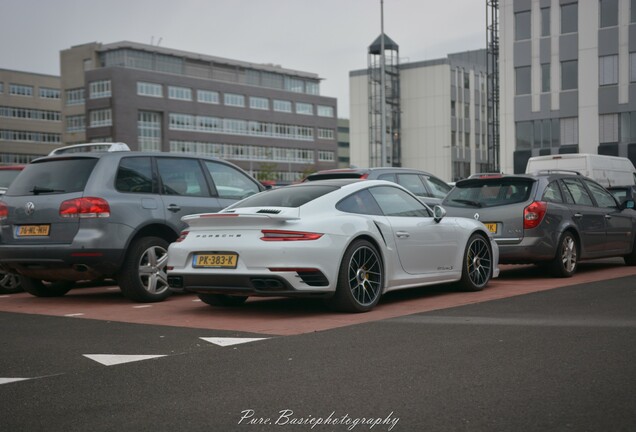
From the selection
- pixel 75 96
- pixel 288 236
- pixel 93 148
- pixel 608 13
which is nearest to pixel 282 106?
pixel 75 96

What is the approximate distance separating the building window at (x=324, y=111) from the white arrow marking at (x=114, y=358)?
123494 millimetres

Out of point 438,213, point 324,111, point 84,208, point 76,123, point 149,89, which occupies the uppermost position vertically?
point 149,89

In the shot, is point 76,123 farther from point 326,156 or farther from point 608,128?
point 608,128

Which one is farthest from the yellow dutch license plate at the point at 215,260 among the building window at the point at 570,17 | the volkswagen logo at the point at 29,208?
the building window at the point at 570,17

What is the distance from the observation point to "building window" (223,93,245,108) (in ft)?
372

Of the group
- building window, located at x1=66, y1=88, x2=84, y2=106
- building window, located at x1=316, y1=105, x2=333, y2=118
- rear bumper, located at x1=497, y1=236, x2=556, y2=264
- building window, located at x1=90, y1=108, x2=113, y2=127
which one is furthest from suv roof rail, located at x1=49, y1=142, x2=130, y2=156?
building window, located at x1=316, y1=105, x2=333, y2=118

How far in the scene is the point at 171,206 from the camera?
10125mm

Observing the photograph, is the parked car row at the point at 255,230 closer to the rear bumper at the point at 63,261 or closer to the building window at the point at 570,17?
the rear bumper at the point at 63,261

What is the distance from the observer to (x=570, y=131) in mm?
55062

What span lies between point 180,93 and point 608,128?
65314 millimetres

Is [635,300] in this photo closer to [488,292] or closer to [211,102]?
[488,292]

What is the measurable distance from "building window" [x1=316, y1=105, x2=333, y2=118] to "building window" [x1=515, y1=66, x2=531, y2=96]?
240ft

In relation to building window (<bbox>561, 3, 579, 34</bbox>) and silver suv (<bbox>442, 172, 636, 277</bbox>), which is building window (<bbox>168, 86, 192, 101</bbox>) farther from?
silver suv (<bbox>442, 172, 636, 277</bbox>)

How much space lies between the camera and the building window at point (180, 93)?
105438 millimetres
